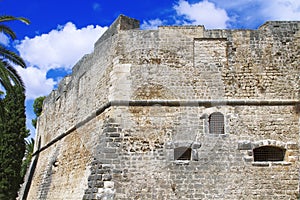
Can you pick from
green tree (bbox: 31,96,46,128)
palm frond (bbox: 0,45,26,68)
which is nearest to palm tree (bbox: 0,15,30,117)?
palm frond (bbox: 0,45,26,68)

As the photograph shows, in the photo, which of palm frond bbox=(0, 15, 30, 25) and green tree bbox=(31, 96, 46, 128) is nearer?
palm frond bbox=(0, 15, 30, 25)

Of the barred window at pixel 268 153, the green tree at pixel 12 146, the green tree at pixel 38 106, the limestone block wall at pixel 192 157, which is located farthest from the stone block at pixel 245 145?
the green tree at pixel 38 106

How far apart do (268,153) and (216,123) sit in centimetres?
157

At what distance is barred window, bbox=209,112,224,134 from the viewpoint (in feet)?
32.0

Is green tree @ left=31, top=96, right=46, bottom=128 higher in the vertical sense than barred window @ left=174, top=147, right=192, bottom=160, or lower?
higher

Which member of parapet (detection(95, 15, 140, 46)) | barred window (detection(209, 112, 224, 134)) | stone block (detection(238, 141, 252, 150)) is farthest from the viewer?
parapet (detection(95, 15, 140, 46))

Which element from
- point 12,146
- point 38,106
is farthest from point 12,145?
point 38,106

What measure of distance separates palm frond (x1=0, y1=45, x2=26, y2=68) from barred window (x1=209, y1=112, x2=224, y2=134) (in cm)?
572

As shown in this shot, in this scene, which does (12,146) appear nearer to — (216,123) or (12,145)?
(12,145)

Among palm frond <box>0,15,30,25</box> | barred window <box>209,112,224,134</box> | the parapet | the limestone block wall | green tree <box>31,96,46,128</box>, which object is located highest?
green tree <box>31,96,46,128</box>

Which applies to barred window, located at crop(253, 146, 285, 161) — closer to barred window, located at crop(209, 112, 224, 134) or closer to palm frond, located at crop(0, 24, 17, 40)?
barred window, located at crop(209, 112, 224, 134)

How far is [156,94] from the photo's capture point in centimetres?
1010

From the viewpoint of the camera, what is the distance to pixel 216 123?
9797mm

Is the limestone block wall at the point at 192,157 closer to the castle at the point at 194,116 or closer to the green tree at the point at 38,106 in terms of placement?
the castle at the point at 194,116
